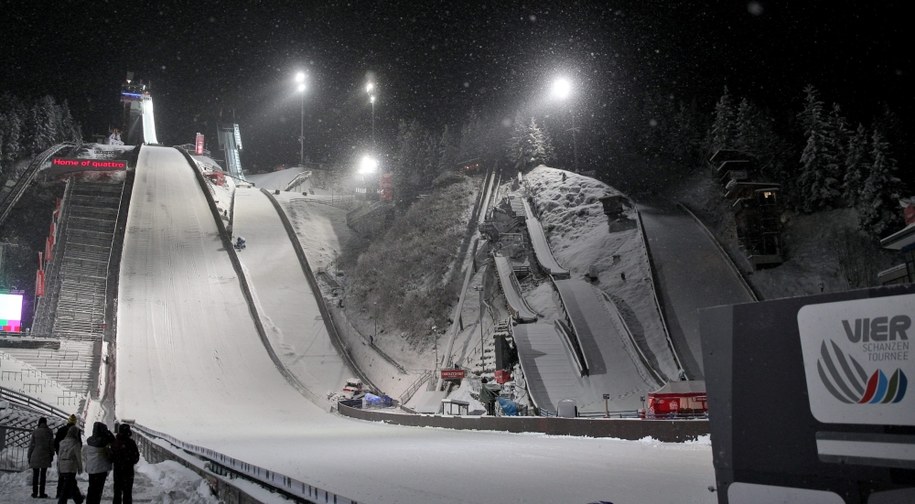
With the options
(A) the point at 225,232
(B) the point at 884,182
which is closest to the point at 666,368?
(B) the point at 884,182

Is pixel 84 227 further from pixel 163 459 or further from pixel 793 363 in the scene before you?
pixel 793 363

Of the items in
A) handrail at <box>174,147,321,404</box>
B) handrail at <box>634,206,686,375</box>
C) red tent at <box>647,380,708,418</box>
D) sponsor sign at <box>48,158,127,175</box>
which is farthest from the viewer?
sponsor sign at <box>48,158,127,175</box>

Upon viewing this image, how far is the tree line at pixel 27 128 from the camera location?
59.8 meters

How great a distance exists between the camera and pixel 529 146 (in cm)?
5669

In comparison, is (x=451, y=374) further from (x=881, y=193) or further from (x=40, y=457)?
(x=881, y=193)

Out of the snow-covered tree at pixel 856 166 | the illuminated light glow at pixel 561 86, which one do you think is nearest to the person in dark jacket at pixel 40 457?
the snow-covered tree at pixel 856 166

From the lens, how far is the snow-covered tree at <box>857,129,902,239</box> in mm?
30156

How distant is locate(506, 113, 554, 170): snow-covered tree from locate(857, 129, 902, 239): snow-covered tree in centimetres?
2869

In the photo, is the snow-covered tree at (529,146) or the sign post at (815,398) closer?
the sign post at (815,398)

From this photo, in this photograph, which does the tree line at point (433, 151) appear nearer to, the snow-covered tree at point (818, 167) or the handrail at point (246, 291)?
the handrail at point (246, 291)

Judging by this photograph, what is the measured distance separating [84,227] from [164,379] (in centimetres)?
2261

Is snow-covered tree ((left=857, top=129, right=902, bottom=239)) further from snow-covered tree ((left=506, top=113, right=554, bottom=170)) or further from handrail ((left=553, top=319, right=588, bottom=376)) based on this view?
snow-covered tree ((left=506, top=113, right=554, bottom=170))

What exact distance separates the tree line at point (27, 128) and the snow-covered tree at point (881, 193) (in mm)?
68735

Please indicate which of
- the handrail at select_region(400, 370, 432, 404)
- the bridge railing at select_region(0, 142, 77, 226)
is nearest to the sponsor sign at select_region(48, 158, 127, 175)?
the bridge railing at select_region(0, 142, 77, 226)
